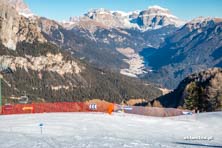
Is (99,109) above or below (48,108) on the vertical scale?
below

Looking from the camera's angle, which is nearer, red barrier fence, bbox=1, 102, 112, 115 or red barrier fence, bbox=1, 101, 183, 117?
red barrier fence, bbox=1, 101, 183, 117

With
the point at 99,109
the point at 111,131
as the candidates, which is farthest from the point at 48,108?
the point at 111,131

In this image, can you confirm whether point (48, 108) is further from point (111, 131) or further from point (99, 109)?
point (111, 131)

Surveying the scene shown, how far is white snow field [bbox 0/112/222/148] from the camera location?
122ft

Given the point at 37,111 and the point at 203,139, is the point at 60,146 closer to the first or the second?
the point at 203,139

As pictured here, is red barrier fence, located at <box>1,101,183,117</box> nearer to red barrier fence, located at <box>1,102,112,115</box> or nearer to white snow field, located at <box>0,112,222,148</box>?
red barrier fence, located at <box>1,102,112,115</box>

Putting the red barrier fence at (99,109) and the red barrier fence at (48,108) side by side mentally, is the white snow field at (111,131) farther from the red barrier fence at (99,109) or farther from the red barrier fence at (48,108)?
the red barrier fence at (48,108)

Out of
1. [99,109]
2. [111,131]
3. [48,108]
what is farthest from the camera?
[48,108]

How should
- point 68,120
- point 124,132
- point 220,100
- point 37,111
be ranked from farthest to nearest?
point 220,100
point 37,111
point 68,120
point 124,132

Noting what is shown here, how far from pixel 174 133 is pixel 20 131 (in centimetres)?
1627

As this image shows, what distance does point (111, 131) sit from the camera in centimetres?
4919

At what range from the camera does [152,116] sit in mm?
67062

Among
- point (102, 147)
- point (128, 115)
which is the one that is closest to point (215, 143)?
point (102, 147)

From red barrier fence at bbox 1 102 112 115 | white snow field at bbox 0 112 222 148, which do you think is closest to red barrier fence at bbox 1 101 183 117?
red barrier fence at bbox 1 102 112 115
